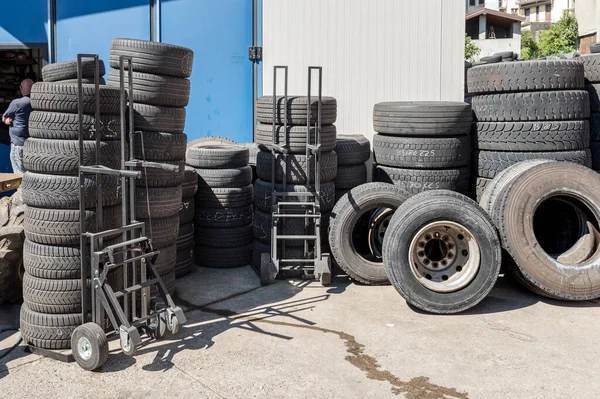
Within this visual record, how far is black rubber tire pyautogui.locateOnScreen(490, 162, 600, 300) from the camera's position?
666 cm

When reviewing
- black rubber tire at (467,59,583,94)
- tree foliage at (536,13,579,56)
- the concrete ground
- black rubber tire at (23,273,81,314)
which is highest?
tree foliage at (536,13,579,56)

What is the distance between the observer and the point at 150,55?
21.1 feet

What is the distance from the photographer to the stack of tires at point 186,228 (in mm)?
7812

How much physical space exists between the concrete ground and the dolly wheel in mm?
86

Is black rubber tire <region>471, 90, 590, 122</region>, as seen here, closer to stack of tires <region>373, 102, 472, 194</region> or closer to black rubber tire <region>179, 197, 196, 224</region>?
stack of tires <region>373, 102, 472, 194</region>

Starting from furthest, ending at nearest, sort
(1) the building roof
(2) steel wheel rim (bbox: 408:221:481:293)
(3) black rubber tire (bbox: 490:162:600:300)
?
(1) the building roof → (3) black rubber tire (bbox: 490:162:600:300) → (2) steel wheel rim (bbox: 408:221:481:293)

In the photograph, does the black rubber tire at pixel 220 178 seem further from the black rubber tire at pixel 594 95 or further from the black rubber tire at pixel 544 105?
the black rubber tire at pixel 594 95

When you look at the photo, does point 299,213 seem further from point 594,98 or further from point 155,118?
point 594,98

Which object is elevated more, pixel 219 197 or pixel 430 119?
pixel 430 119

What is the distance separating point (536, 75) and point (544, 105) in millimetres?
373

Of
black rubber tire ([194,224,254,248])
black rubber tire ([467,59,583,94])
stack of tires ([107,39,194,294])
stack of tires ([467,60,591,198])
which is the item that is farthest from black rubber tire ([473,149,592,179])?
stack of tires ([107,39,194,294])

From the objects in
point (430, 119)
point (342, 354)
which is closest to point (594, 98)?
point (430, 119)

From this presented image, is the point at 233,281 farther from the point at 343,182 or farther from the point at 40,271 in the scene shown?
the point at 40,271

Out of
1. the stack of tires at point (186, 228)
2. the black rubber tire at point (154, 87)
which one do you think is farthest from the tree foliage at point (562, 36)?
the black rubber tire at point (154, 87)
